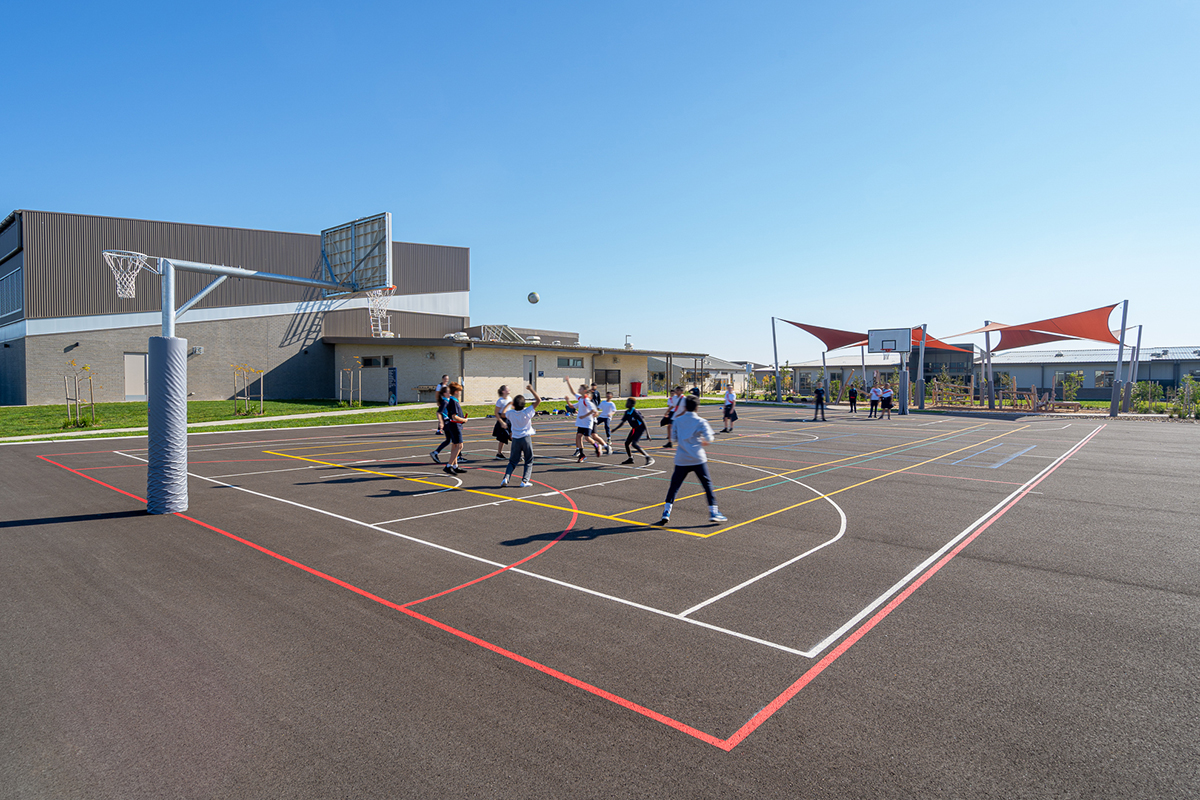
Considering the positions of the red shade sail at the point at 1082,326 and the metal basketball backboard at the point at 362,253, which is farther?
the red shade sail at the point at 1082,326

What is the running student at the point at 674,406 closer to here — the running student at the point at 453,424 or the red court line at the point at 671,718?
the red court line at the point at 671,718

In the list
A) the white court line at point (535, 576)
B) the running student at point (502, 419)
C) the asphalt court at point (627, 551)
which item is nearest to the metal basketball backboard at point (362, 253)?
the asphalt court at point (627, 551)

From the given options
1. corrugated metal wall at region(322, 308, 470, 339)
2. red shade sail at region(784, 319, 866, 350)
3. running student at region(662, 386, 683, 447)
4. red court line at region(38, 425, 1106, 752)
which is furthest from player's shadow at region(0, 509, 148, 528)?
red shade sail at region(784, 319, 866, 350)

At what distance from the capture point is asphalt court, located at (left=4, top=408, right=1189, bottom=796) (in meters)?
4.60

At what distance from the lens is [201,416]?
28812 millimetres

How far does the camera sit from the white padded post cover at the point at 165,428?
958cm

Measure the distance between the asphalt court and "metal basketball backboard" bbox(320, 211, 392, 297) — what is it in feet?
25.4

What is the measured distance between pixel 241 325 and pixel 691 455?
3645 cm

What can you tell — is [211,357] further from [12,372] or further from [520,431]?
[520,431]

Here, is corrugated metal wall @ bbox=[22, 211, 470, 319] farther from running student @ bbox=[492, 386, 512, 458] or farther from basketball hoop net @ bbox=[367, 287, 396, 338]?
running student @ bbox=[492, 386, 512, 458]

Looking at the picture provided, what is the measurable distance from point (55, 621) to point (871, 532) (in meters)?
9.41

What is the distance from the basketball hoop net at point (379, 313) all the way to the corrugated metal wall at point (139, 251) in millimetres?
2829

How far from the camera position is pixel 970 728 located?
3.79 meters

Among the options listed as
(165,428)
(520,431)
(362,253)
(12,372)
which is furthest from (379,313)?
(520,431)
